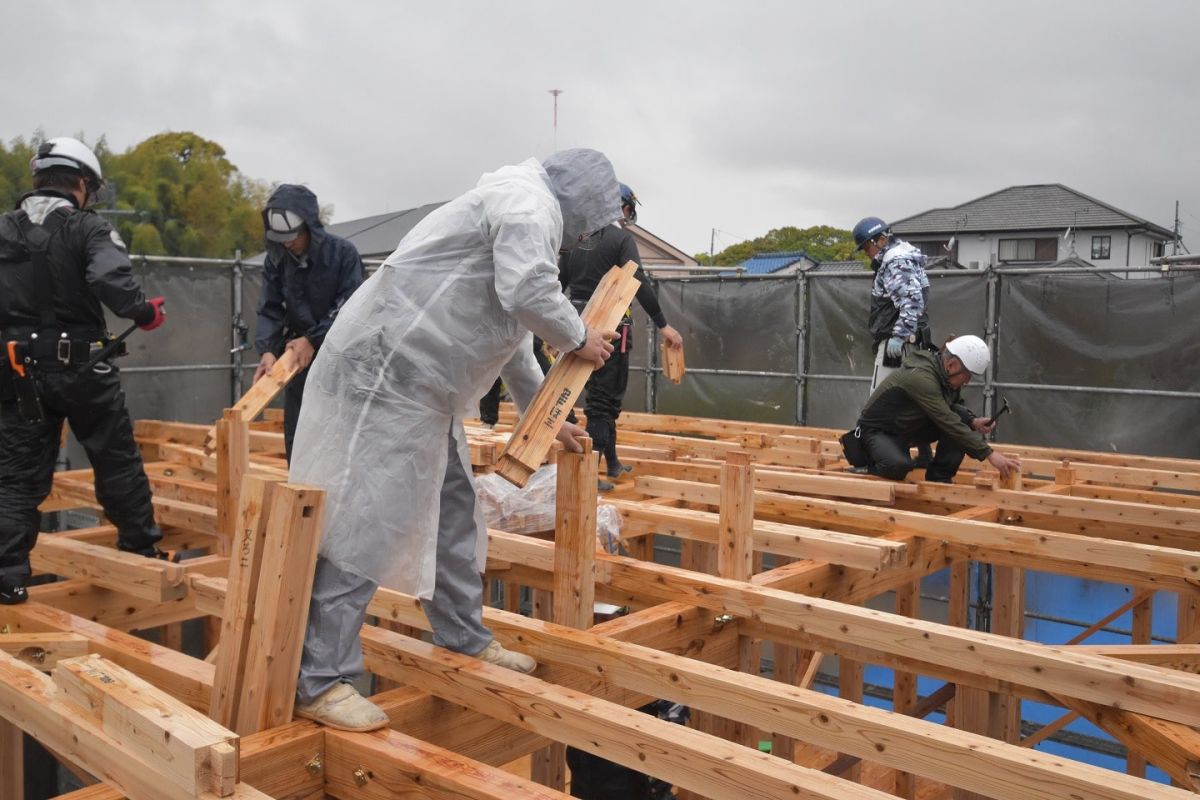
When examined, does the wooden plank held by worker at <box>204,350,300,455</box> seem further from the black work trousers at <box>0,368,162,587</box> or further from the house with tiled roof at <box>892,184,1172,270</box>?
the house with tiled roof at <box>892,184,1172,270</box>

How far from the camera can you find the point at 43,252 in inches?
141

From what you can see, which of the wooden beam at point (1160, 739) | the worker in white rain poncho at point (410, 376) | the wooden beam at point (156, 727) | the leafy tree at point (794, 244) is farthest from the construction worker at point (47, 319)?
the leafy tree at point (794, 244)

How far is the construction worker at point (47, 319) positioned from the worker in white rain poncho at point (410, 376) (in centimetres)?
144

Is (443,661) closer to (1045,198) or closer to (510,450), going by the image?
(510,450)

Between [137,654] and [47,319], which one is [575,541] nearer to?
[137,654]

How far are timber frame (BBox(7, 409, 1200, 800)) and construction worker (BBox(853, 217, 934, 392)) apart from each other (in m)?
0.98

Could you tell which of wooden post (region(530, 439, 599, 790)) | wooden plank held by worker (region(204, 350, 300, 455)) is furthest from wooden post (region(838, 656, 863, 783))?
wooden plank held by worker (region(204, 350, 300, 455))

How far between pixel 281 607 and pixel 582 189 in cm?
125

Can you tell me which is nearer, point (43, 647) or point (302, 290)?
point (43, 647)

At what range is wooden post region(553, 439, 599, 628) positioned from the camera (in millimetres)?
3158

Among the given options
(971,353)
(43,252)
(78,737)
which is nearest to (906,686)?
(971,353)

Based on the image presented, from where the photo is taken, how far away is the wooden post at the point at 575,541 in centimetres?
316

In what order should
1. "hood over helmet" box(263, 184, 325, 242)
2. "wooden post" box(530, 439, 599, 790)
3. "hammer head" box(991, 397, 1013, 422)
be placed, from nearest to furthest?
"wooden post" box(530, 439, 599, 790) < "hood over helmet" box(263, 184, 325, 242) < "hammer head" box(991, 397, 1013, 422)

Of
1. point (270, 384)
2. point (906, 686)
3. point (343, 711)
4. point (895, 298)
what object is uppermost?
point (895, 298)
